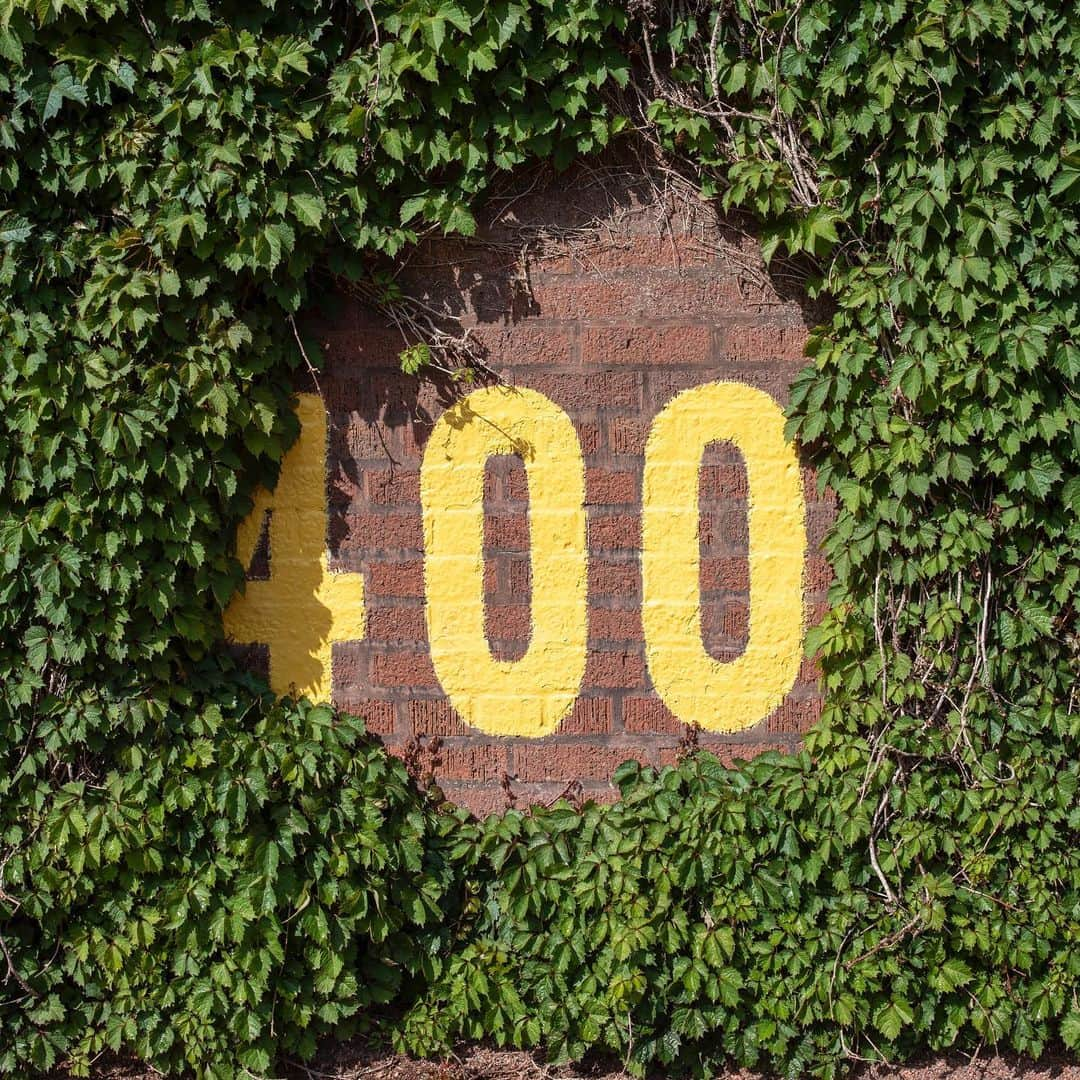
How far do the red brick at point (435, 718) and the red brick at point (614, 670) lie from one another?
44cm

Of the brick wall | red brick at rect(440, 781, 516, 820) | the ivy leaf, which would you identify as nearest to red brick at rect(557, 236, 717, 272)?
the brick wall

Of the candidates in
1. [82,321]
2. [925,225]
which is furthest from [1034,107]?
[82,321]

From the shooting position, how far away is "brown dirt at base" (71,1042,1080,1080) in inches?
134

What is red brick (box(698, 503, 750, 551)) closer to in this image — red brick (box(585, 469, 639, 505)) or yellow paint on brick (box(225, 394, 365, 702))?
red brick (box(585, 469, 639, 505))

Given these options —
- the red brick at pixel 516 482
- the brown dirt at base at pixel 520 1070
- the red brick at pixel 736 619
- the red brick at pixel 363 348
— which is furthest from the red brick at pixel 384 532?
the brown dirt at base at pixel 520 1070

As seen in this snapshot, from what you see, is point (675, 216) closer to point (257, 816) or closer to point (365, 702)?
point (365, 702)

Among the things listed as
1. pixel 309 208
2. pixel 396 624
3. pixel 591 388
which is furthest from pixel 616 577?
pixel 309 208

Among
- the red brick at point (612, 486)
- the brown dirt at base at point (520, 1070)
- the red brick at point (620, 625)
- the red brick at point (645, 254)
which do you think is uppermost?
the red brick at point (645, 254)

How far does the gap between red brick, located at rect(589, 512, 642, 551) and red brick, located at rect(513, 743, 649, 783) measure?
67 cm

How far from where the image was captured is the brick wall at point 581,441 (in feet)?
11.6

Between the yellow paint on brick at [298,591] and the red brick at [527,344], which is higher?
the red brick at [527,344]

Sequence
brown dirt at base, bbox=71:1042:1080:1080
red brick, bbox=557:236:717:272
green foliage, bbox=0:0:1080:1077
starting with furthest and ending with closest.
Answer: red brick, bbox=557:236:717:272 → brown dirt at base, bbox=71:1042:1080:1080 → green foliage, bbox=0:0:1080:1077

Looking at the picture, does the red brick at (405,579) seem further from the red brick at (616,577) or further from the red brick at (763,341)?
the red brick at (763,341)

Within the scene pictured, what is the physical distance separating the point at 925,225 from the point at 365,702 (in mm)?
2301
